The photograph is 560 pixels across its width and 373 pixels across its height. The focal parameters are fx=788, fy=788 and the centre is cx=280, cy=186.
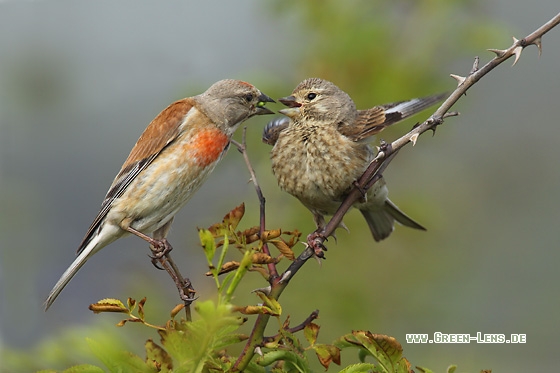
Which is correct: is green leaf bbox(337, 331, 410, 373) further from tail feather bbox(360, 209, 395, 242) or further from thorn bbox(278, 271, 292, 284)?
tail feather bbox(360, 209, 395, 242)

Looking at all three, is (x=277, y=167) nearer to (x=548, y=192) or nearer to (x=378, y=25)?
(x=378, y=25)

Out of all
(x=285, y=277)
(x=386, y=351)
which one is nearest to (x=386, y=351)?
(x=386, y=351)

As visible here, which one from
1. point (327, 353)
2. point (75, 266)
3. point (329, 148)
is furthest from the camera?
point (329, 148)

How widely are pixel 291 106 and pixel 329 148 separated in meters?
0.42

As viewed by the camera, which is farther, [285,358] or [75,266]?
[75,266]

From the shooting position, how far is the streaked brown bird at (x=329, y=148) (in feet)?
12.7

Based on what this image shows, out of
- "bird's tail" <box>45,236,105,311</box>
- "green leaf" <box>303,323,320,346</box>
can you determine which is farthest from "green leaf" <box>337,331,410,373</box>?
"bird's tail" <box>45,236,105,311</box>

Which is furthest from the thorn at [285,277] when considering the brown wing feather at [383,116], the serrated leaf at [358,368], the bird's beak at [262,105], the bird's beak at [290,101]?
the bird's beak at [290,101]

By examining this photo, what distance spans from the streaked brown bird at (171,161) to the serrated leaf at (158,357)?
202 cm

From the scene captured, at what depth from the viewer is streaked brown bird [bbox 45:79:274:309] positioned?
12.5 feet

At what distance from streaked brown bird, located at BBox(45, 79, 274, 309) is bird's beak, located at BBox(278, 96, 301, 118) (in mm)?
364

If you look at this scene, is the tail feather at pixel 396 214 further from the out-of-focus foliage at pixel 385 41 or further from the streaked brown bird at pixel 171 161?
the streaked brown bird at pixel 171 161

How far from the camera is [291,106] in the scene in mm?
4297

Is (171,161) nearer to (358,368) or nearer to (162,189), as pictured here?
(162,189)
